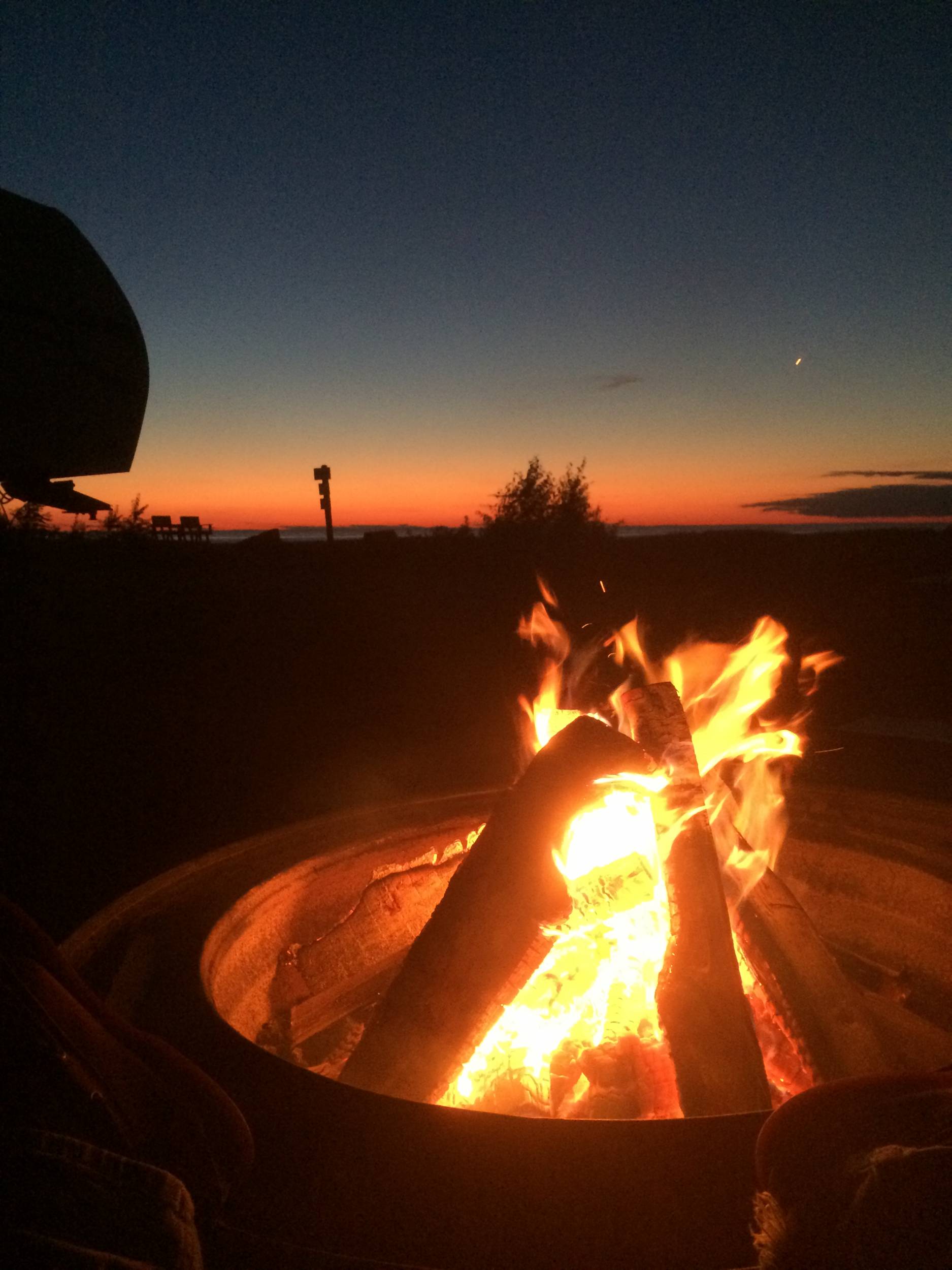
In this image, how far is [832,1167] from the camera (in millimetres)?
1130

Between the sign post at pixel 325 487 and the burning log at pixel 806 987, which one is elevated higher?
the sign post at pixel 325 487

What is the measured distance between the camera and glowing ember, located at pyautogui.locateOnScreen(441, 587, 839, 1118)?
212 centimetres

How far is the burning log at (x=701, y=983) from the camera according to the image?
70.4 inches

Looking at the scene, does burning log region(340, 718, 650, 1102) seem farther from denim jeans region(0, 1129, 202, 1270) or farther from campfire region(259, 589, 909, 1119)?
denim jeans region(0, 1129, 202, 1270)

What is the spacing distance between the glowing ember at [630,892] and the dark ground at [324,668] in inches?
15.5

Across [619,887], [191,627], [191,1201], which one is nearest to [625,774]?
[619,887]

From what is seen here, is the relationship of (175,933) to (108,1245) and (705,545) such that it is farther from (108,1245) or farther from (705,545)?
(705,545)

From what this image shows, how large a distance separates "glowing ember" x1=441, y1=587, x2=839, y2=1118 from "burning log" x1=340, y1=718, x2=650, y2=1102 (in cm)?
9

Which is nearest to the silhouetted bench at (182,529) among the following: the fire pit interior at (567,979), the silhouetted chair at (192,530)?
the silhouetted chair at (192,530)

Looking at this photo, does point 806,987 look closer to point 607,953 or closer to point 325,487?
point 607,953

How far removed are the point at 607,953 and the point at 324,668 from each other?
25.0 ft

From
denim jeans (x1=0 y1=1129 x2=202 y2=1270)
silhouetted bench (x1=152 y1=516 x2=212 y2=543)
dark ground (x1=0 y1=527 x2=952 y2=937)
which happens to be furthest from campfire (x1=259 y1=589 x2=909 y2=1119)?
silhouetted bench (x1=152 y1=516 x2=212 y2=543)

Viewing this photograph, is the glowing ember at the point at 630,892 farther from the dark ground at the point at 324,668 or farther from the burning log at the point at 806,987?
the dark ground at the point at 324,668

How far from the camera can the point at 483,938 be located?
198 centimetres
